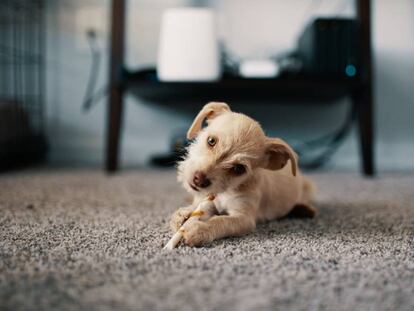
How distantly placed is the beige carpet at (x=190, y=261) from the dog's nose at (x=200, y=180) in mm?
118

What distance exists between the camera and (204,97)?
222cm

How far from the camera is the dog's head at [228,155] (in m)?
0.85

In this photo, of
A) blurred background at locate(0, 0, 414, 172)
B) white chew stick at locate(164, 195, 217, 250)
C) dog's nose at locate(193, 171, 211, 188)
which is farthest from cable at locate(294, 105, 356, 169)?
dog's nose at locate(193, 171, 211, 188)

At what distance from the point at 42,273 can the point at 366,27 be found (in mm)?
1687

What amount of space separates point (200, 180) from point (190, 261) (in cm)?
19

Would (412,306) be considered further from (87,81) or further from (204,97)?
(87,81)

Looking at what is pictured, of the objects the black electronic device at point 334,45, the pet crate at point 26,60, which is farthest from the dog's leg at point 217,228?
the pet crate at point 26,60

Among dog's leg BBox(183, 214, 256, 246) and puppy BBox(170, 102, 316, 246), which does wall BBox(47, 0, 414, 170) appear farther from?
dog's leg BBox(183, 214, 256, 246)

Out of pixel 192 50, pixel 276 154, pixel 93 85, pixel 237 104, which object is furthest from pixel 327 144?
pixel 276 154

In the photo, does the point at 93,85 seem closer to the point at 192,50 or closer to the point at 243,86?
the point at 192,50

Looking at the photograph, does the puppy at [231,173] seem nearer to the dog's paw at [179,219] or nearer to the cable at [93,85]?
the dog's paw at [179,219]

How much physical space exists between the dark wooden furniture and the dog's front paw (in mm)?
1066

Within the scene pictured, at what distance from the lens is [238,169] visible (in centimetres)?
90

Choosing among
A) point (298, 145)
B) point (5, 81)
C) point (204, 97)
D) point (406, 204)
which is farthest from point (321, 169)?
point (5, 81)
